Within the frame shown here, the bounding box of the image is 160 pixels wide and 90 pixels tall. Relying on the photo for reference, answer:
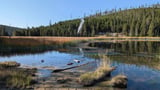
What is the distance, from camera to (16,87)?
765 inches

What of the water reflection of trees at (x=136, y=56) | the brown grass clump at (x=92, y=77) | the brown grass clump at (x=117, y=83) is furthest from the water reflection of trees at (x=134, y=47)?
the brown grass clump at (x=117, y=83)

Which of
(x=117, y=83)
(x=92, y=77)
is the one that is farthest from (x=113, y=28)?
(x=117, y=83)

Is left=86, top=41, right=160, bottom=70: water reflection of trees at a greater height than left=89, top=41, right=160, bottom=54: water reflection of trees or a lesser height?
lesser

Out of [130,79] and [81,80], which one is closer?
[81,80]

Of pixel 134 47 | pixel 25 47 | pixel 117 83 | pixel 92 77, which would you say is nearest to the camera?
pixel 117 83

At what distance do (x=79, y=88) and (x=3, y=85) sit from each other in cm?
544

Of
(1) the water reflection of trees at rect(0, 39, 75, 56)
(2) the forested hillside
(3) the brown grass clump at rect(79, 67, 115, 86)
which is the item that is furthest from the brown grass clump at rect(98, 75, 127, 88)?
(2) the forested hillside

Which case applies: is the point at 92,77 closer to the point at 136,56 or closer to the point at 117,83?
the point at 117,83

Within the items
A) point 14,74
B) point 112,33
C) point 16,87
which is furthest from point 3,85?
point 112,33

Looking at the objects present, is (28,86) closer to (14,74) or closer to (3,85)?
(3,85)

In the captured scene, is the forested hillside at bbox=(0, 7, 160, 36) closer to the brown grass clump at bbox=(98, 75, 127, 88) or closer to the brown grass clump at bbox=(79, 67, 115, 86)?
the brown grass clump at bbox=(79, 67, 115, 86)

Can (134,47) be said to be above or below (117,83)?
above

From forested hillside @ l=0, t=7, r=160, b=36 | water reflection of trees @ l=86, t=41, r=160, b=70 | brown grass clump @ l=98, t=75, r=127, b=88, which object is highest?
forested hillside @ l=0, t=7, r=160, b=36

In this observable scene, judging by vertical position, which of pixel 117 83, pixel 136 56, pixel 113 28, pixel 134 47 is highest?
pixel 113 28
